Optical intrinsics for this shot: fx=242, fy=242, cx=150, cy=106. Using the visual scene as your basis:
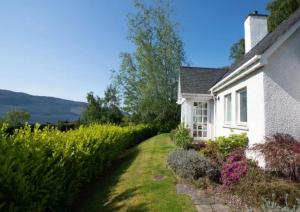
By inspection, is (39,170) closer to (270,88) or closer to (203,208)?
(203,208)

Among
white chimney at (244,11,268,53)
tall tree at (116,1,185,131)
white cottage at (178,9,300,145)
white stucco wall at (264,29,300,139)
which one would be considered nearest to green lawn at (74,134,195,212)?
white cottage at (178,9,300,145)

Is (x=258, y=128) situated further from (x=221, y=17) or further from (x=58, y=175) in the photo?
(x=221, y=17)

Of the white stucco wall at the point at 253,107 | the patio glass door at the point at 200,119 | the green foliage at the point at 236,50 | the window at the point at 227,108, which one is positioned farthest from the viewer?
the green foliage at the point at 236,50

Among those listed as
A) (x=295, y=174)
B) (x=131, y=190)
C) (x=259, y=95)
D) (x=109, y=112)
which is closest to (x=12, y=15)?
(x=131, y=190)

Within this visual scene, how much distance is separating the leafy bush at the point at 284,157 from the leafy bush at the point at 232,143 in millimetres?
2085

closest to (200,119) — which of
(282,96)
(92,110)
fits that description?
(282,96)

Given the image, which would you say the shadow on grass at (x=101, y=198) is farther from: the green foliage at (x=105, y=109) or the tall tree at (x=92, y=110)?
the tall tree at (x=92, y=110)

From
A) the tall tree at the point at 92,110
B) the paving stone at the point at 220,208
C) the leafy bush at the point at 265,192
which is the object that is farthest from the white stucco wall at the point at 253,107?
the tall tree at the point at 92,110

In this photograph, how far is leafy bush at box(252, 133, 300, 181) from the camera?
6688 mm

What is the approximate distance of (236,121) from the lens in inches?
429

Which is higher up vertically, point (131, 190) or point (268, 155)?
point (268, 155)

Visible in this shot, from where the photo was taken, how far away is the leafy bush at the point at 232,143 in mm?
9430

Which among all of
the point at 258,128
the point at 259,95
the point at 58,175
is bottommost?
the point at 58,175

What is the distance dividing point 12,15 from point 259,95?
32.9 ft
